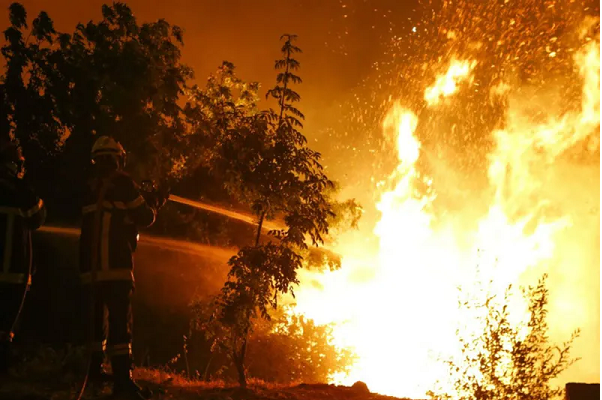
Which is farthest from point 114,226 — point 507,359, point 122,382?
point 507,359

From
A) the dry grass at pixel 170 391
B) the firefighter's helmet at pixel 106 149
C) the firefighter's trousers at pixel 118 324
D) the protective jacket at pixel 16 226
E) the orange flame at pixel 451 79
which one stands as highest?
the orange flame at pixel 451 79

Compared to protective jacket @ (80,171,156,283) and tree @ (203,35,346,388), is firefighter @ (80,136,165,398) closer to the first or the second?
protective jacket @ (80,171,156,283)

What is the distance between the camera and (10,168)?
654cm

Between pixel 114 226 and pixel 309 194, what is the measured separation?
126 inches

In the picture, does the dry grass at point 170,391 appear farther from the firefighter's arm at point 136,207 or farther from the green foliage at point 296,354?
the green foliage at point 296,354

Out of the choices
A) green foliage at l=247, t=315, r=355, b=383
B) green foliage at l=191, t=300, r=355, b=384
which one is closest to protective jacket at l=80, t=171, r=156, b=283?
green foliage at l=191, t=300, r=355, b=384

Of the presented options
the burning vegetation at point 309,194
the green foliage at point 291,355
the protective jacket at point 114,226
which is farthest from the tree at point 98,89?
the protective jacket at point 114,226

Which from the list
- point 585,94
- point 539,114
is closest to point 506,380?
point 585,94

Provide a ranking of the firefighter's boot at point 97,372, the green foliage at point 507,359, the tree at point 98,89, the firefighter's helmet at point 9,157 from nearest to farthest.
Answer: the firefighter's helmet at point 9,157 → the firefighter's boot at point 97,372 → the green foliage at point 507,359 → the tree at point 98,89

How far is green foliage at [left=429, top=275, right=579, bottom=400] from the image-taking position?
8.03 metres

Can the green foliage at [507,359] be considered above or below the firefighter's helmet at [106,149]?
below

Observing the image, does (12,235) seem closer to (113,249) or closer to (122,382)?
(113,249)

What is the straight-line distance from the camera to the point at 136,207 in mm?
6250

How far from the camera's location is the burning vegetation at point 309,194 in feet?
28.1
